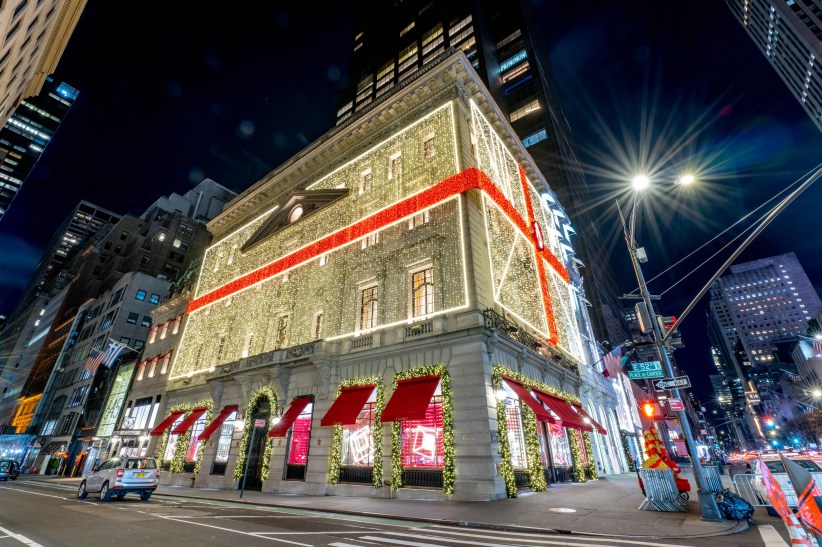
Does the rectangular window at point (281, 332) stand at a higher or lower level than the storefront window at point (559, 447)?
higher

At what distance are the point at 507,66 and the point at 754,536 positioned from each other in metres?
82.1

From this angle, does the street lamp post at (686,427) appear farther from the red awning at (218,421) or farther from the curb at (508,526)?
the red awning at (218,421)

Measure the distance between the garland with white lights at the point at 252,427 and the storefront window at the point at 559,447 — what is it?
1573 cm

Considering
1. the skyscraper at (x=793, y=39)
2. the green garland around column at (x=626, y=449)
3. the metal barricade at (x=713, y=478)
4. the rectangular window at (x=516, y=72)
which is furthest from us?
the skyscraper at (x=793, y=39)

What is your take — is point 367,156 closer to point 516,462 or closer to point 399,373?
point 399,373

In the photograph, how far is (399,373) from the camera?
17438mm

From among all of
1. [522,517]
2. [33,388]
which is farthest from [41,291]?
[522,517]

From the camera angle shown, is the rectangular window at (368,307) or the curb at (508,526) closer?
the curb at (508,526)

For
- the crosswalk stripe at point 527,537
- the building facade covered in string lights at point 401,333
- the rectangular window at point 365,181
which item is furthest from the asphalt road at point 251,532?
the rectangular window at point 365,181

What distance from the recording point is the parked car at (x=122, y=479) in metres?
16.0

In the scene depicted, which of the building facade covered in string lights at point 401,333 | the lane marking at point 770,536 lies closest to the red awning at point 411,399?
the building facade covered in string lights at point 401,333

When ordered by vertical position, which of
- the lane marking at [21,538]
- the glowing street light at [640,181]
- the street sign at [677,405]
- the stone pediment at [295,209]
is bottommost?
the lane marking at [21,538]

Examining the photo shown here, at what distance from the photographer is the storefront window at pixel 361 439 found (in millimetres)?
17562

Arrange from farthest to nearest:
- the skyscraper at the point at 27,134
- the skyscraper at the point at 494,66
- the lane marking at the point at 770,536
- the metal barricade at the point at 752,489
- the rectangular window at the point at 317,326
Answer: the skyscraper at the point at 27,134, the skyscraper at the point at 494,66, the rectangular window at the point at 317,326, the metal barricade at the point at 752,489, the lane marking at the point at 770,536
